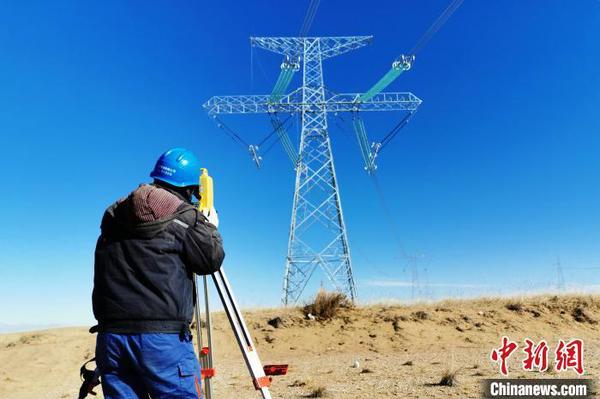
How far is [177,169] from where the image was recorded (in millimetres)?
3363

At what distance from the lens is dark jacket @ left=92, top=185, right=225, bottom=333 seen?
9.29 feet

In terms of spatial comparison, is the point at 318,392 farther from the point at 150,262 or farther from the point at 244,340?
the point at 150,262

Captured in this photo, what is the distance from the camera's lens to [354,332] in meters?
13.1

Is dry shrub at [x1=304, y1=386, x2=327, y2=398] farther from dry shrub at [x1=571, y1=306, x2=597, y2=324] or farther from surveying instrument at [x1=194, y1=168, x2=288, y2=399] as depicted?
dry shrub at [x1=571, y1=306, x2=597, y2=324]

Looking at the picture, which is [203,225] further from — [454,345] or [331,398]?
[454,345]

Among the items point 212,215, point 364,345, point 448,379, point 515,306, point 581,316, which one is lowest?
point 364,345

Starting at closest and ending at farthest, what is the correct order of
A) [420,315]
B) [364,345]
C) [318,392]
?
1. [318,392]
2. [364,345]
3. [420,315]

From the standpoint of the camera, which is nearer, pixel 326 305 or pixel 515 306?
pixel 326 305

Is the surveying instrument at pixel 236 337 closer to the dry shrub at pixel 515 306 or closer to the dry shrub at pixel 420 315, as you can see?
the dry shrub at pixel 420 315

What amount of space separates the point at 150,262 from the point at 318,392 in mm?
4772

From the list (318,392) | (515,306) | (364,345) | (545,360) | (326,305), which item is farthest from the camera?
(515,306)

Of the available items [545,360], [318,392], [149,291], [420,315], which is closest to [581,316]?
[420,315]

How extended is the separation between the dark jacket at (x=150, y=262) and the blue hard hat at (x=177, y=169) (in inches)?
14.4

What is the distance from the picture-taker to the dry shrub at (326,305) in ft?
46.1
